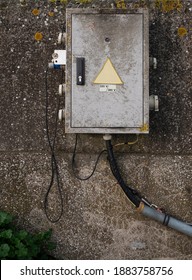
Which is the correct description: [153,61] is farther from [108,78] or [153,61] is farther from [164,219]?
[164,219]

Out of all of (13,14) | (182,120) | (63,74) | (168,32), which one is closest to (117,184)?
(182,120)

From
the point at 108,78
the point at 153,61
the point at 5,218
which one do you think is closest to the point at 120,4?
the point at 153,61

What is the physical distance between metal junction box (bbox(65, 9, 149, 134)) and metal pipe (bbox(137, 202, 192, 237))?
525 millimetres

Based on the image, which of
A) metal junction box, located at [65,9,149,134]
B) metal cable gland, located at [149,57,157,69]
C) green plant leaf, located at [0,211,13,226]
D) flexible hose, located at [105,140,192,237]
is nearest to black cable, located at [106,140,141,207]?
flexible hose, located at [105,140,192,237]

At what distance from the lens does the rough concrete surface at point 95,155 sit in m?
2.87

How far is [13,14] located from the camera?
9.57 feet

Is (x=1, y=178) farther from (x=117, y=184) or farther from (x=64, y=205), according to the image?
(x=117, y=184)

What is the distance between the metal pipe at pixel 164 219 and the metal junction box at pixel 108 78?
525 millimetres

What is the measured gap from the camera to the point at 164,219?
9.17 ft

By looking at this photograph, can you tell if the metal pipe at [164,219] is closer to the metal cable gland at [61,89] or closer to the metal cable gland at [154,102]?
the metal cable gland at [154,102]

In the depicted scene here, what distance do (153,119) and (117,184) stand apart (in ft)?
1.55

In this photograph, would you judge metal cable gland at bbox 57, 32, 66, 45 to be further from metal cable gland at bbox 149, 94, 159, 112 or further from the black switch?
metal cable gland at bbox 149, 94, 159, 112

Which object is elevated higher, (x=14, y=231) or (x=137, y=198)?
(x=137, y=198)

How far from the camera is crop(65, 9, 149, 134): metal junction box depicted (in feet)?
8.41
